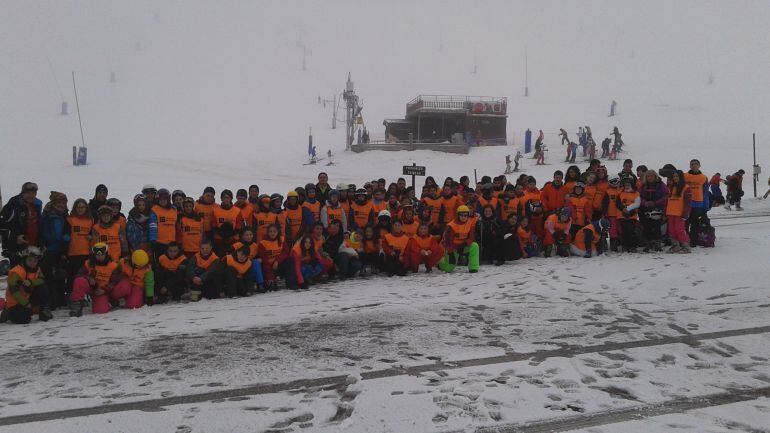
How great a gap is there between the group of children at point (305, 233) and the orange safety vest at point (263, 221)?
0.02m

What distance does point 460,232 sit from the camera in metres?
7.93

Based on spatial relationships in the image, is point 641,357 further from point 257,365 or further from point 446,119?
point 446,119

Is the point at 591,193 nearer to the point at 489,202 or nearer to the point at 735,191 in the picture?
the point at 489,202

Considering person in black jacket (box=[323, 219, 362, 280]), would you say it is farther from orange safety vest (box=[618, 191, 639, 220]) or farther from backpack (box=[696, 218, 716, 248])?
backpack (box=[696, 218, 716, 248])

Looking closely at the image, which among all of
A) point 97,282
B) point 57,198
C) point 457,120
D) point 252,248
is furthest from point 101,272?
point 457,120

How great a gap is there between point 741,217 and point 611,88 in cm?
4791

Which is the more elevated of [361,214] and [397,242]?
[361,214]

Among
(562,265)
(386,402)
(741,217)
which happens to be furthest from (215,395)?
(741,217)

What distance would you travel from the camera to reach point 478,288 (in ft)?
22.0

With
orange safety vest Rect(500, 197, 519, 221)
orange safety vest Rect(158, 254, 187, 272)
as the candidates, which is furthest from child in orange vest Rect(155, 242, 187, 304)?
orange safety vest Rect(500, 197, 519, 221)

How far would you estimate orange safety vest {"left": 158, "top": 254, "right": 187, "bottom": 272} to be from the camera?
6.57 meters

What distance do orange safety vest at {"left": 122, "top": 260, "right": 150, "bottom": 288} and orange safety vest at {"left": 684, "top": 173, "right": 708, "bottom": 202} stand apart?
26.1 feet

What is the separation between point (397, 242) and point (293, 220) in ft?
5.39

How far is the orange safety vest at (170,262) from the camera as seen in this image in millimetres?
6570
